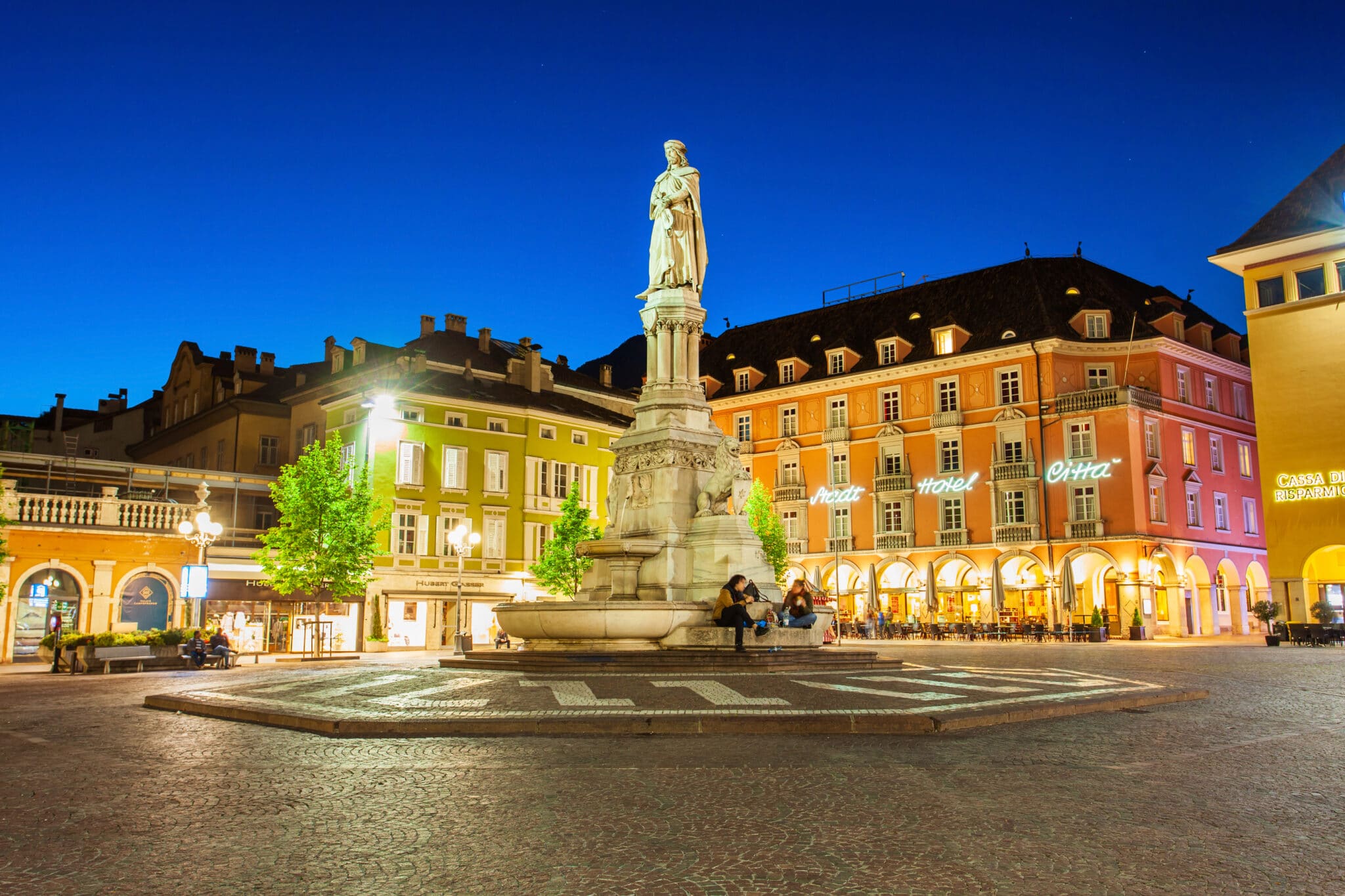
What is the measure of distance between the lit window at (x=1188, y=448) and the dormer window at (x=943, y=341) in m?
12.0

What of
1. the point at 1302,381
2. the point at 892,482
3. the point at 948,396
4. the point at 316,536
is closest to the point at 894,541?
the point at 892,482

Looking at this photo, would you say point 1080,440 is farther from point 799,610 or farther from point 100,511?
point 100,511

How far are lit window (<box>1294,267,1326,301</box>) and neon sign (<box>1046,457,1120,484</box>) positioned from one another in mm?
10751

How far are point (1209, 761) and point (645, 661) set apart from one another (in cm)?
972

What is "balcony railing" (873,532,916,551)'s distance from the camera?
58.6 meters

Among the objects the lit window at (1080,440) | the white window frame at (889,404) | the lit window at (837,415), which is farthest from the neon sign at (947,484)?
the lit window at (837,415)

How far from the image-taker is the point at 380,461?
1913 inches

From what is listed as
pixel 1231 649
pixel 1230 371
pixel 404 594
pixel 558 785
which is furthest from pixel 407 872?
pixel 1230 371

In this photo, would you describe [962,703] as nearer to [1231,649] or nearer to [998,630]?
[1231,649]

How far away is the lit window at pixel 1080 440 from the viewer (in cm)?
5303

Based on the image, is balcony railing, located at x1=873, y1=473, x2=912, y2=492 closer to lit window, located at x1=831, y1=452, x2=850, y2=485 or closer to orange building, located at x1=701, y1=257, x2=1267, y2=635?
orange building, located at x1=701, y1=257, x2=1267, y2=635

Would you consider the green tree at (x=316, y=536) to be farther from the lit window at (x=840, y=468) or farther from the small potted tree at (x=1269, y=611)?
the small potted tree at (x=1269, y=611)

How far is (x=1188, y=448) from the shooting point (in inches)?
2188

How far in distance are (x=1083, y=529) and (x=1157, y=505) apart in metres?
3.83
